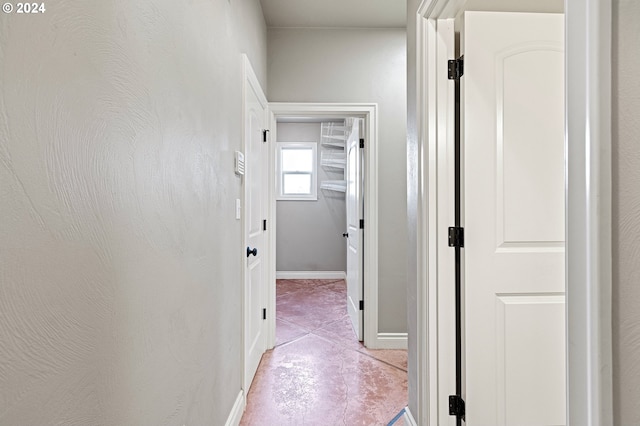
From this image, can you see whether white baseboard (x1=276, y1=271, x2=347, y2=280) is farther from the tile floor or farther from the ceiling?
the ceiling

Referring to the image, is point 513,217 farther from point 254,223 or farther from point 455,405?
point 254,223

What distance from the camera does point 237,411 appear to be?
193 cm

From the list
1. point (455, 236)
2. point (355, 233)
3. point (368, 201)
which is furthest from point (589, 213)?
point (355, 233)

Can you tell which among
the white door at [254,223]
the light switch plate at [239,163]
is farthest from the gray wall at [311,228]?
the light switch plate at [239,163]

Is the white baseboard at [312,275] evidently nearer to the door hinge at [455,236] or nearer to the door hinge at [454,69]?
the door hinge at [455,236]

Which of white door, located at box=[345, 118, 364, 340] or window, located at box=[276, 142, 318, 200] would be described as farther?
window, located at box=[276, 142, 318, 200]

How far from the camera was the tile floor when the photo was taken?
2.06 m

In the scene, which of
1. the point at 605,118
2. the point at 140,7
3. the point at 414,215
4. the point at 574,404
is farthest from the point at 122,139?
the point at 414,215

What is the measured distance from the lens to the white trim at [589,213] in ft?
2.08

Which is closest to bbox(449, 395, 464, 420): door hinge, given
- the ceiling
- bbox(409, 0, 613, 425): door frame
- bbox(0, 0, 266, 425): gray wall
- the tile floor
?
the tile floor

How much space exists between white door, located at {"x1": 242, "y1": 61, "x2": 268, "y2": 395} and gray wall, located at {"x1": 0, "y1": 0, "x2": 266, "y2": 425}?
740mm

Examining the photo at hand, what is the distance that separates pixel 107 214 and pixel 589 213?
0.98 meters

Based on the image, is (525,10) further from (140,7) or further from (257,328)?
(257,328)

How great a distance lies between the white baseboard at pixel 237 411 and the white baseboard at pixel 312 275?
3.80 metres
